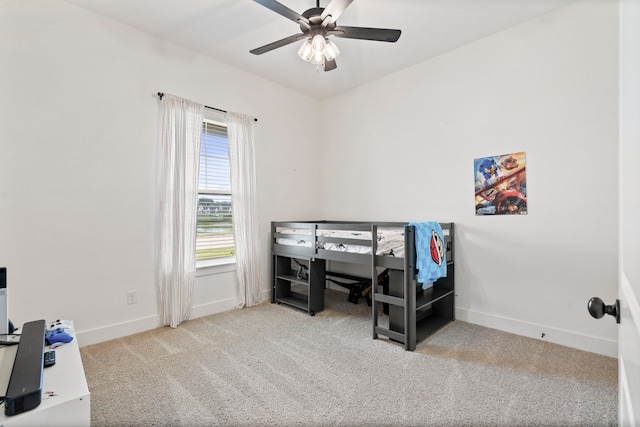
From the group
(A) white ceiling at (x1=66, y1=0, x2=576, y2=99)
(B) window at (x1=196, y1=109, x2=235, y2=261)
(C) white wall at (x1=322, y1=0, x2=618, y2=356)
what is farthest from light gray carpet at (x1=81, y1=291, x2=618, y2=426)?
(A) white ceiling at (x1=66, y1=0, x2=576, y2=99)

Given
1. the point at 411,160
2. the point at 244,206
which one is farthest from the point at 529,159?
the point at 244,206

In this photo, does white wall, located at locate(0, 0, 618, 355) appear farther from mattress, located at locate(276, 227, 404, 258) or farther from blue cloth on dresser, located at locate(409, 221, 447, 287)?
mattress, located at locate(276, 227, 404, 258)

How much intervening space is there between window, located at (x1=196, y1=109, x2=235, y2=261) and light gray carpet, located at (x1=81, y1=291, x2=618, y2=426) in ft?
2.86

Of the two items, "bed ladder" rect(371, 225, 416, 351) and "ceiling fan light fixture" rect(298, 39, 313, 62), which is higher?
"ceiling fan light fixture" rect(298, 39, 313, 62)

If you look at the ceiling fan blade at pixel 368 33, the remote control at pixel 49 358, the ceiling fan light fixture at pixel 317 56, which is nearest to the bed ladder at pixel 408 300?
the ceiling fan blade at pixel 368 33

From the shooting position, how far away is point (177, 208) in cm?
273

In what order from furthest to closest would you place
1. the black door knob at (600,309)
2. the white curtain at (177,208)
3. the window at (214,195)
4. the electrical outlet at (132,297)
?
the window at (214,195)
the white curtain at (177,208)
the electrical outlet at (132,297)
the black door knob at (600,309)

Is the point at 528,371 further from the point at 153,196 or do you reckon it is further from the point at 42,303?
the point at 42,303

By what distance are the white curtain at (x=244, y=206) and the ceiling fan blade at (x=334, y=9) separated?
1.63 metres

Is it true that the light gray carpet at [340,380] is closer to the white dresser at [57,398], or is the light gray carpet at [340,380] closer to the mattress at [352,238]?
the white dresser at [57,398]

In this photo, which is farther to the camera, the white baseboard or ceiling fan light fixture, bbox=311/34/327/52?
the white baseboard

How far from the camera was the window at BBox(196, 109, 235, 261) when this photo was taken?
10.00 ft

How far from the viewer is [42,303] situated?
7.05 feet

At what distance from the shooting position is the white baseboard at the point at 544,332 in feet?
6.97
